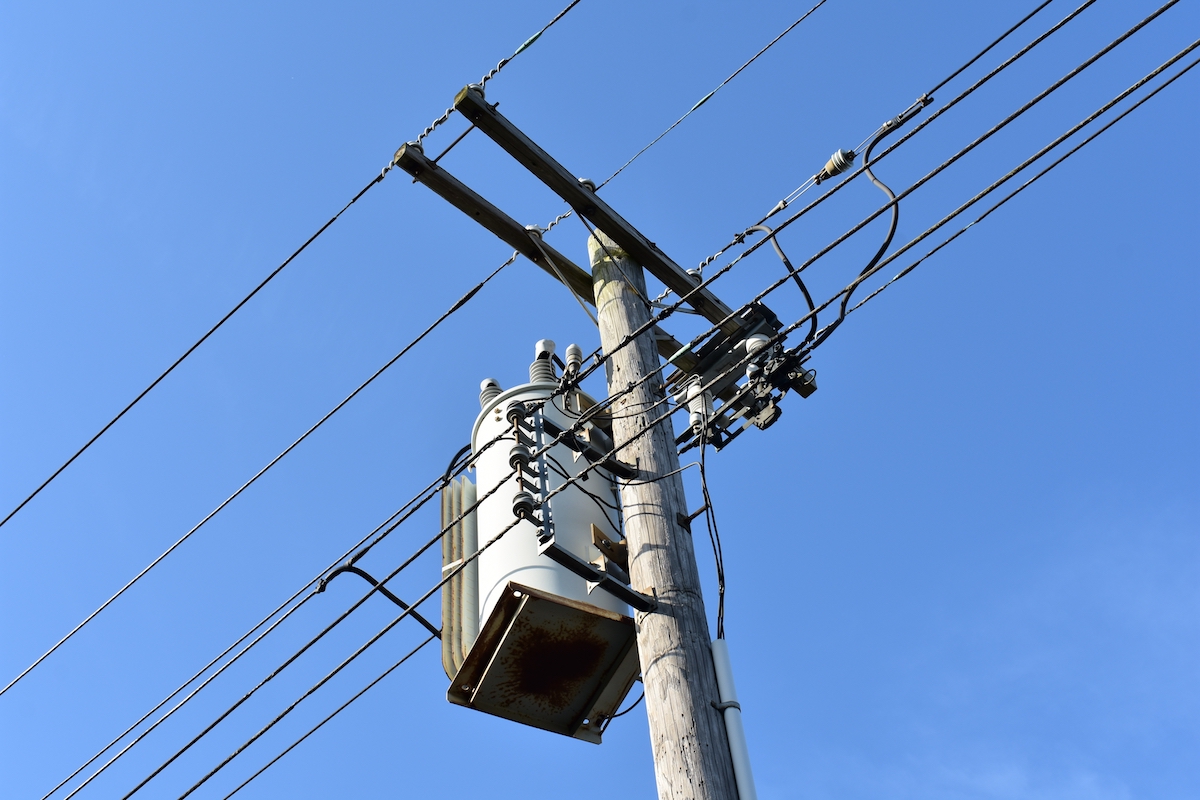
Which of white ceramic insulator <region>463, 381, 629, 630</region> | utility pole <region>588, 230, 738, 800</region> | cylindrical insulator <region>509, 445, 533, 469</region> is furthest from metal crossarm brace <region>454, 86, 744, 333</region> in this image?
cylindrical insulator <region>509, 445, 533, 469</region>

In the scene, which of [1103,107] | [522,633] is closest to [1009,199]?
[1103,107]

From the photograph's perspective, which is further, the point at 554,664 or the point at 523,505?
the point at 554,664

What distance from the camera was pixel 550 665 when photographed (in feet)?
20.7

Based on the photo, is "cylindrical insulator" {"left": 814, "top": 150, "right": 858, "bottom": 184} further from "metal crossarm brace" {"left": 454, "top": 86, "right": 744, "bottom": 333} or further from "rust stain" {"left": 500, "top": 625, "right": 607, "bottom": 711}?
"rust stain" {"left": 500, "top": 625, "right": 607, "bottom": 711}

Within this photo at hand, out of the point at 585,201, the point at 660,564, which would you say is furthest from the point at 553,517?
the point at 585,201

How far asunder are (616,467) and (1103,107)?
279 cm

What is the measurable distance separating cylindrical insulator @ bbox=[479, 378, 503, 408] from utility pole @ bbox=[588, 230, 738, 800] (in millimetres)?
985

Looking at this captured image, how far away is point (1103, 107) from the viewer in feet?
15.6

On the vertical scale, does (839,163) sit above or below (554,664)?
above

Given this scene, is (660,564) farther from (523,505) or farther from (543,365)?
(543,365)

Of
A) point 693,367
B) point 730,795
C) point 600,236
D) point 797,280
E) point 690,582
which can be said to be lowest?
point 730,795

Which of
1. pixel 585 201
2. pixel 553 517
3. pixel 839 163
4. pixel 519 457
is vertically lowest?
pixel 519 457

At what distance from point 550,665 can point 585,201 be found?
2.84 m

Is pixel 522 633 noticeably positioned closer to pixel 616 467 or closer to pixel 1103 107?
pixel 616 467
